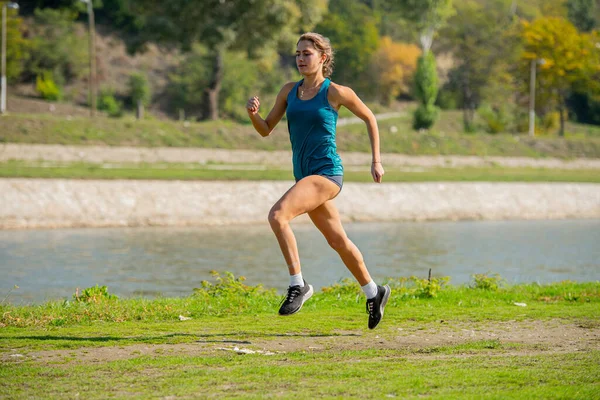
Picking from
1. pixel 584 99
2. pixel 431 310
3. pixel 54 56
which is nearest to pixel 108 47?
pixel 54 56

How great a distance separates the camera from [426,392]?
631 centimetres

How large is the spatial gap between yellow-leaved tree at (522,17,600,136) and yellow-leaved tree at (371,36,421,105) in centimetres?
2462

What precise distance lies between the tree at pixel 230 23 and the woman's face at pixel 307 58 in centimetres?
5304

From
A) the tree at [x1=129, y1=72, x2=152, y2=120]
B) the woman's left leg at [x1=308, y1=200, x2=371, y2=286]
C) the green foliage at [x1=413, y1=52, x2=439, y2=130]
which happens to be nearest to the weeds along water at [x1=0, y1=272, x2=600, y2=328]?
the woman's left leg at [x1=308, y1=200, x2=371, y2=286]

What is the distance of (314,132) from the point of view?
8828 mm

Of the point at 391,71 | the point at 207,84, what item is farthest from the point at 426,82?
the point at 391,71

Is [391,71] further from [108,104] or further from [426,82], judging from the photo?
[426,82]

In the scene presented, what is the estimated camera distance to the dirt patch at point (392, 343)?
7812 millimetres

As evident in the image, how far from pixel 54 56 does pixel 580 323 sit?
255ft

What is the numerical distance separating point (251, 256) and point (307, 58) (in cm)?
1279

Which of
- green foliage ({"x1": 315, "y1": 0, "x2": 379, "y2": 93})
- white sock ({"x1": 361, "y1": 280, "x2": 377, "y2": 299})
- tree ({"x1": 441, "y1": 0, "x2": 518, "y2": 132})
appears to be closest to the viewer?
white sock ({"x1": 361, "y1": 280, "x2": 377, "y2": 299})

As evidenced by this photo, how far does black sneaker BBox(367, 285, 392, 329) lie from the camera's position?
927 centimetres

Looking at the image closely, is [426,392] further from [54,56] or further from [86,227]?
[54,56]

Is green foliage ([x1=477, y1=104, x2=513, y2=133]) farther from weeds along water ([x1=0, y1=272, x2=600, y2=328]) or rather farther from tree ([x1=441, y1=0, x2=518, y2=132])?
weeds along water ([x1=0, y1=272, x2=600, y2=328])
